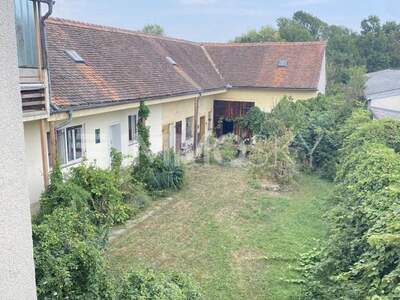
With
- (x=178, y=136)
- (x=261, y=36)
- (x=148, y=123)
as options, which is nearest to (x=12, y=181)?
(x=148, y=123)

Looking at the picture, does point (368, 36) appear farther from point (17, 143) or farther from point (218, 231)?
point (17, 143)

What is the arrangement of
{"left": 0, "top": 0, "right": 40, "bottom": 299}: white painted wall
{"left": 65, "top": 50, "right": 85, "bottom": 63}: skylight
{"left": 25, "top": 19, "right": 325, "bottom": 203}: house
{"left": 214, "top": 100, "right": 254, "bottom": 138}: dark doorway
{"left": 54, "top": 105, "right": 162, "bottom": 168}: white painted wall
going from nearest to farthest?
{"left": 0, "top": 0, "right": 40, "bottom": 299}: white painted wall
{"left": 25, "top": 19, "right": 325, "bottom": 203}: house
{"left": 54, "top": 105, "right": 162, "bottom": 168}: white painted wall
{"left": 65, "top": 50, "right": 85, "bottom": 63}: skylight
{"left": 214, "top": 100, "right": 254, "bottom": 138}: dark doorway

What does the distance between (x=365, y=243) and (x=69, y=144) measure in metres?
9.06

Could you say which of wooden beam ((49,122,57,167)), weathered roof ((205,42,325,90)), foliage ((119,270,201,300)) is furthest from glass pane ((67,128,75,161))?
weathered roof ((205,42,325,90))

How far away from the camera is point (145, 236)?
9.91 m

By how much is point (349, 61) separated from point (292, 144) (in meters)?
36.4

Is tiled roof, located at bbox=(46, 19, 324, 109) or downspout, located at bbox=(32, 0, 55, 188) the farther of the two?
tiled roof, located at bbox=(46, 19, 324, 109)

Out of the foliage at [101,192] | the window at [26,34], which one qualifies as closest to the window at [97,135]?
the foliage at [101,192]

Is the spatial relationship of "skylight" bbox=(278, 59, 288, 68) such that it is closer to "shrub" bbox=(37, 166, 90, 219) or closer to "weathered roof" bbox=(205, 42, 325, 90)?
"weathered roof" bbox=(205, 42, 325, 90)

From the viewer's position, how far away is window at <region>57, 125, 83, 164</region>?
1088 centimetres

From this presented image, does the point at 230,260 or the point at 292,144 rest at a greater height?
the point at 292,144

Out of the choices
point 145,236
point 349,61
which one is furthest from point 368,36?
point 145,236

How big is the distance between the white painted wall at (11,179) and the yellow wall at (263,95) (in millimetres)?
21166

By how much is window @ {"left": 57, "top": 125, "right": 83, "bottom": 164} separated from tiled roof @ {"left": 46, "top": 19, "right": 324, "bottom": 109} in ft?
3.46
